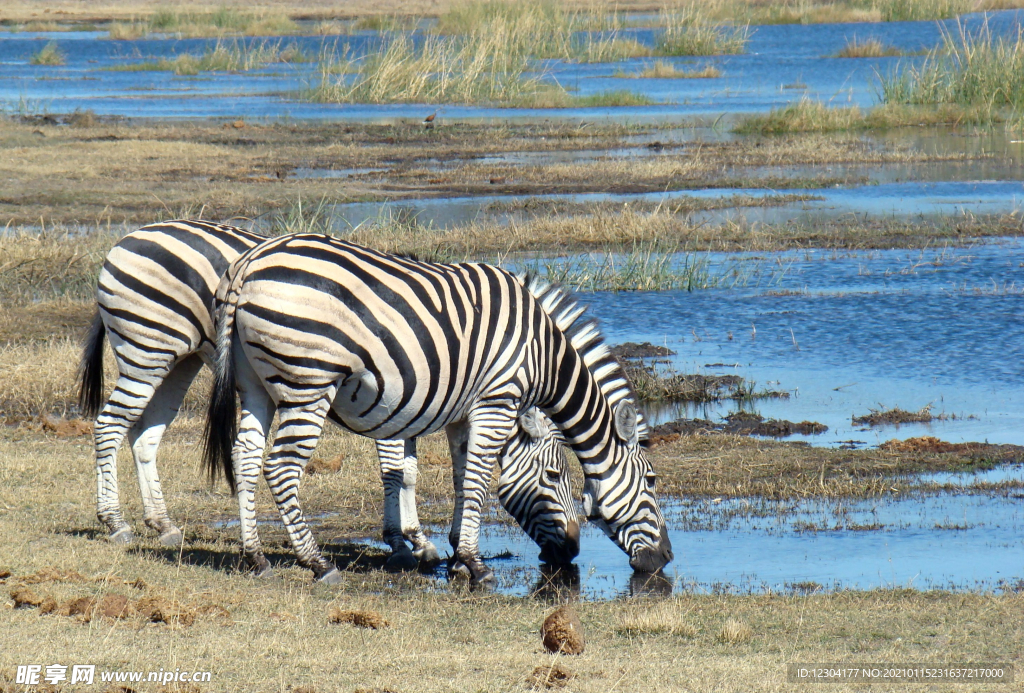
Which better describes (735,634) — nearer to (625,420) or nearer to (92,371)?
(625,420)

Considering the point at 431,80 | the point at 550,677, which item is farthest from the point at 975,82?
the point at 550,677

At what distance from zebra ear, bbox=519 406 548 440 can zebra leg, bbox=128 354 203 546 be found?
1.81 metres

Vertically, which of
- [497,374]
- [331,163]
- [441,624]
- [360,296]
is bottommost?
[331,163]

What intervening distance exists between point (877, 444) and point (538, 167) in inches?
582

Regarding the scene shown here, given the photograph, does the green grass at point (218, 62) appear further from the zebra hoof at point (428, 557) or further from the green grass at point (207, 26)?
the zebra hoof at point (428, 557)

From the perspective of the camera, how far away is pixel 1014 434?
29.5ft

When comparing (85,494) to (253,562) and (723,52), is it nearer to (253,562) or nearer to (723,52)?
(253,562)

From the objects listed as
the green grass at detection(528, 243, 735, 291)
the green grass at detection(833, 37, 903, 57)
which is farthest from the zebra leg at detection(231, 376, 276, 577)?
the green grass at detection(833, 37, 903, 57)

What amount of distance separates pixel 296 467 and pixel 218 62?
4189cm

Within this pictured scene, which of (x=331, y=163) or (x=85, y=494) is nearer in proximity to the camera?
(x=85, y=494)

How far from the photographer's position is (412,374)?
598cm

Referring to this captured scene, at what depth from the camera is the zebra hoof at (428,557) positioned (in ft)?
21.9

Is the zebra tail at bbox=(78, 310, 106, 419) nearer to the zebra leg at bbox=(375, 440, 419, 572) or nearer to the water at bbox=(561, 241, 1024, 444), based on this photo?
the zebra leg at bbox=(375, 440, 419, 572)

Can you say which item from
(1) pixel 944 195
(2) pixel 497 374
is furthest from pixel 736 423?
(1) pixel 944 195
